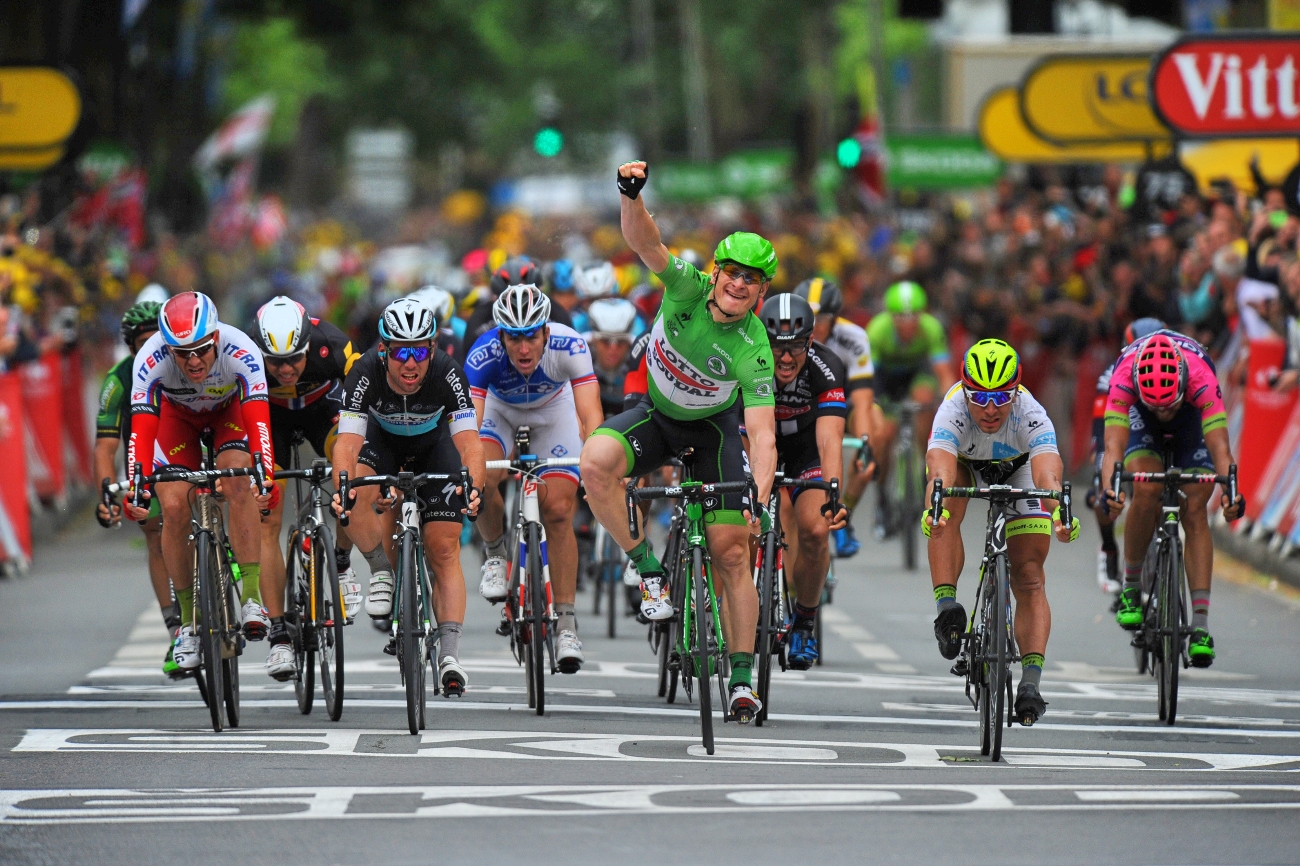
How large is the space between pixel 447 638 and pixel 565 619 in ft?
2.90

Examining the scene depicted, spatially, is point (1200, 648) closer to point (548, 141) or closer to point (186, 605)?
point (186, 605)

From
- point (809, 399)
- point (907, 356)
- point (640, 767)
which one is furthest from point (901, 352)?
point (640, 767)

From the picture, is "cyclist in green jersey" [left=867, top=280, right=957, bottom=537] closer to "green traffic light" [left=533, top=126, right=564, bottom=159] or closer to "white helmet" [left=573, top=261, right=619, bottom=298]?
"white helmet" [left=573, top=261, right=619, bottom=298]

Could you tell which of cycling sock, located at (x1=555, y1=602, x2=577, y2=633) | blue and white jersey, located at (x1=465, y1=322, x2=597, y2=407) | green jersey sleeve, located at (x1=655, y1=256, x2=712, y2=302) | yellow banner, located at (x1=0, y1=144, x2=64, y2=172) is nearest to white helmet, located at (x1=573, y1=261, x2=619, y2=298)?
blue and white jersey, located at (x1=465, y1=322, x2=597, y2=407)

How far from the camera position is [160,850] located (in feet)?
25.2

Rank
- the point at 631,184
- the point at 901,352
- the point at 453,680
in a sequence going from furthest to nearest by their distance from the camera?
the point at 901,352, the point at 453,680, the point at 631,184

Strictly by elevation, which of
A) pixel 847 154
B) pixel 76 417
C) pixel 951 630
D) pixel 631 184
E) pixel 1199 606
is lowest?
pixel 76 417

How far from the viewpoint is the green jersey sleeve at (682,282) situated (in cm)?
998

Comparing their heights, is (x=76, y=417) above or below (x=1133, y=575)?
below

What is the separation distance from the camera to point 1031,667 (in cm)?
997

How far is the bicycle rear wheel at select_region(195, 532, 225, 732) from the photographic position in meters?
10.2

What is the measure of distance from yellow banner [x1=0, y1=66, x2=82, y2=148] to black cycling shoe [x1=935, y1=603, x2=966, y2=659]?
13.2 m

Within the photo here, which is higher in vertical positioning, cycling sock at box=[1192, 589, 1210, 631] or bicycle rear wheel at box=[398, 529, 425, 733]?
bicycle rear wheel at box=[398, 529, 425, 733]

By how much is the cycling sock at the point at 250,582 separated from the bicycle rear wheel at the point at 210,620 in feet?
1.17
